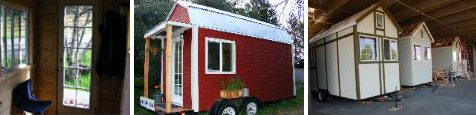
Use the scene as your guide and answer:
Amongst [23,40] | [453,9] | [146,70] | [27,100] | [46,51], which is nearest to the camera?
[453,9]

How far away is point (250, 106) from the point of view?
234 cm

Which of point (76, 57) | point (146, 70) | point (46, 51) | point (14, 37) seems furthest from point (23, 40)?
point (146, 70)

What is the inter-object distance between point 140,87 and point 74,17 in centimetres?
211

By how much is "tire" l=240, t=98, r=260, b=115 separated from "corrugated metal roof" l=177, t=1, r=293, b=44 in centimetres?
40

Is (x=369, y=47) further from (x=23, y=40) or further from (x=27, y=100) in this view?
(x=23, y=40)

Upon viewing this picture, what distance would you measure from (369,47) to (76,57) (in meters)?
3.28

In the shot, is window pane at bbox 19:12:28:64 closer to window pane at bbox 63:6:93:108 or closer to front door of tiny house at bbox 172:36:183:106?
window pane at bbox 63:6:93:108

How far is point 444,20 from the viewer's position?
203 cm

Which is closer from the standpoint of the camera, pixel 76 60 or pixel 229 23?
pixel 229 23

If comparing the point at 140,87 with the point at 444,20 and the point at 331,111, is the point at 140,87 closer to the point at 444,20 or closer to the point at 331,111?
the point at 331,111

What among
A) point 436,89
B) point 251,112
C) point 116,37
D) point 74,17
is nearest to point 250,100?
point 251,112

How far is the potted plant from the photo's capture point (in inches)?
89.0

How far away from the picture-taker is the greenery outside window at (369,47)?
6.87 ft

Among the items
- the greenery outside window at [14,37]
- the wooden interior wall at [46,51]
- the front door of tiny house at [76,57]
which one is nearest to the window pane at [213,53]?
the greenery outside window at [14,37]
